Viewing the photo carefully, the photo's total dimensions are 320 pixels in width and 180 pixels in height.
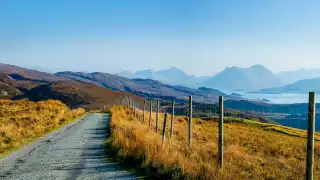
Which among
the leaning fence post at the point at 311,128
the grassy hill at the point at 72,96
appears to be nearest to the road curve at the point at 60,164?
the leaning fence post at the point at 311,128

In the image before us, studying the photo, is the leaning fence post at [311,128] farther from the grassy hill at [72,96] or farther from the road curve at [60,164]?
the grassy hill at [72,96]

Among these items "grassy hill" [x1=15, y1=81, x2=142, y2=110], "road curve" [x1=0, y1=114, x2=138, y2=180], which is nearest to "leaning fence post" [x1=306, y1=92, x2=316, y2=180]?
"road curve" [x1=0, y1=114, x2=138, y2=180]

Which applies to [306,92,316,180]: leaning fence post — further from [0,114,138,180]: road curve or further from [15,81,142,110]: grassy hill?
[15,81,142,110]: grassy hill

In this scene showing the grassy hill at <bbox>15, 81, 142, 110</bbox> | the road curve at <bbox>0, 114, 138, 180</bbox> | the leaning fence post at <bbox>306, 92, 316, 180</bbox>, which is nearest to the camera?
the leaning fence post at <bbox>306, 92, 316, 180</bbox>

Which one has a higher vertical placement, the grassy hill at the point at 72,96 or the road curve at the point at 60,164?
the grassy hill at the point at 72,96

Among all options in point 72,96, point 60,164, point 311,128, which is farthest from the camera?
point 72,96

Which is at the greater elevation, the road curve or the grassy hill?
the grassy hill

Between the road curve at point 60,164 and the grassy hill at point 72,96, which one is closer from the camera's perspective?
the road curve at point 60,164

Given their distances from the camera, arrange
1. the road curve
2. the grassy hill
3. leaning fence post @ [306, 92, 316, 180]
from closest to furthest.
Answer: leaning fence post @ [306, 92, 316, 180] → the road curve → the grassy hill

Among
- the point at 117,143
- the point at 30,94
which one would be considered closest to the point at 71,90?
the point at 30,94

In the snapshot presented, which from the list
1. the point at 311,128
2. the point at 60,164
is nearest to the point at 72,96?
the point at 60,164

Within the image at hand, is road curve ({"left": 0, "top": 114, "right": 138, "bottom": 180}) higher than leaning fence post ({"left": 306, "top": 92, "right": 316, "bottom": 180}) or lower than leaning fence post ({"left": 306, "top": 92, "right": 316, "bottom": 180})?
lower

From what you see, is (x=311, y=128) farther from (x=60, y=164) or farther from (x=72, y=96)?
(x=72, y=96)

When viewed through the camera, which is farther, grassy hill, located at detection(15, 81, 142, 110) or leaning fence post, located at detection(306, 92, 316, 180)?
grassy hill, located at detection(15, 81, 142, 110)
